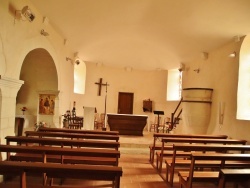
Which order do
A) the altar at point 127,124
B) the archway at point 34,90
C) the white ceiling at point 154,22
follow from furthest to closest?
1. the altar at point 127,124
2. the archway at point 34,90
3. the white ceiling at point 154,22

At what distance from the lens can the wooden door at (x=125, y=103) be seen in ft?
32.3

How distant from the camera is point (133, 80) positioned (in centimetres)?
1005

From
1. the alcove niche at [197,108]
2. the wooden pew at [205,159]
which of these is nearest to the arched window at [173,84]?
the alcove niche at [197,108]

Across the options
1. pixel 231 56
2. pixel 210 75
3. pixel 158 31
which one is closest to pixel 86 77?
pixel 158 31

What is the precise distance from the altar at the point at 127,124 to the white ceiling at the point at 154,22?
2.84m

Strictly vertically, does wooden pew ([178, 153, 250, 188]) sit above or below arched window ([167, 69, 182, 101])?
below

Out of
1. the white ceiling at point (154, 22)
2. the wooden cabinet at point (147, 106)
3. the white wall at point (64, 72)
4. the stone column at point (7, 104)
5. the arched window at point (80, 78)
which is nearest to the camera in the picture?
the stone column at point (7, 104)

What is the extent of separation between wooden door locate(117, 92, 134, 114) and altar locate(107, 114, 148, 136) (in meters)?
2.32

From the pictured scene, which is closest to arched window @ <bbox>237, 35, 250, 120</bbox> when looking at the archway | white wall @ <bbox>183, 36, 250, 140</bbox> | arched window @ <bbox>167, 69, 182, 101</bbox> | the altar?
white wall @ <bbox>183, 36, 250, 140</bbox>

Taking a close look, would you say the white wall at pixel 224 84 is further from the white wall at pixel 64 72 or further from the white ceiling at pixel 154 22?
the white wall at pixel 64 72

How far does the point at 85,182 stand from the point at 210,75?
4.98 meters

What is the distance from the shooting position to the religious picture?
6.11 metres

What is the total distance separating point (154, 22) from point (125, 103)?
183 inches

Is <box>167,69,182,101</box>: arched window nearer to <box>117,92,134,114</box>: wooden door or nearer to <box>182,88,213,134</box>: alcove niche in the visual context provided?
<box>117,92,134,114</box>: wooden door
